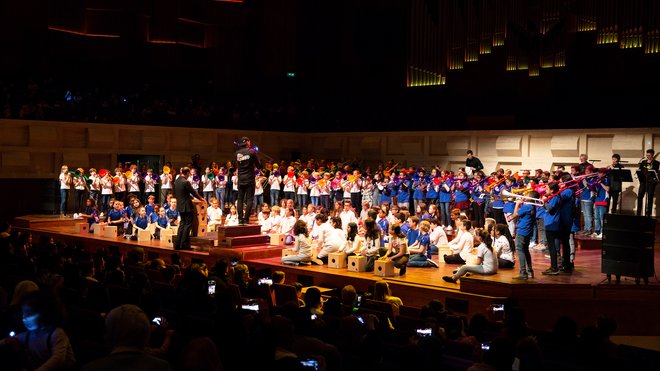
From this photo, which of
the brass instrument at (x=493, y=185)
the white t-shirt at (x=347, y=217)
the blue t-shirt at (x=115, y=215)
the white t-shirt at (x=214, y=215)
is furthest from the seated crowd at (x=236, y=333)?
the white t-shirt at (x=214, y=215)

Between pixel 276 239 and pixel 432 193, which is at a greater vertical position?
pixel 432 193

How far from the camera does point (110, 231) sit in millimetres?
15750

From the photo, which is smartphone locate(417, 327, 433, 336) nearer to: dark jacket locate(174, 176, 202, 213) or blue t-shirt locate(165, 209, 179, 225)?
dark jacket locate(174, 176, 202, 213)

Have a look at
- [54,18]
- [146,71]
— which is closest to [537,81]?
[146,71]

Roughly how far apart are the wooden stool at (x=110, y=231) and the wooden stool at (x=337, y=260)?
6.10 m

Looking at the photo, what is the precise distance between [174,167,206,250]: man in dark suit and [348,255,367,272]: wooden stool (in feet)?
10.5

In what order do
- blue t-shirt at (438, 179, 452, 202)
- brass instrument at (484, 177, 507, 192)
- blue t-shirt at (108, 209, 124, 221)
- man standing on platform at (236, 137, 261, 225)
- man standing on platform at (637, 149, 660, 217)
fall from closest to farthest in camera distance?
man standing on platform at (236, 137, 261, 225)
man standing on platform at (637, 149, 660, 217)
brass instrument at (484, 177, 507, 192)
blue t-shirt at (108, 209, 124, 221)
blue t-shirt at (438, 179, 452, 202)

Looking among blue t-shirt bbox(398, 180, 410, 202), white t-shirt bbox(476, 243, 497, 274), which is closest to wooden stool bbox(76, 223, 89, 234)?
blue t-shirt bbox(398, 180, 410, 202)

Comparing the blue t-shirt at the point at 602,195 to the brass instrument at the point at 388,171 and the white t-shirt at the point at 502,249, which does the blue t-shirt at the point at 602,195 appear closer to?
the white t-shirt at the point at 502,249

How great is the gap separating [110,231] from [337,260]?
21.2ft

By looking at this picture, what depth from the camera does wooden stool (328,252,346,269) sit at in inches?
477

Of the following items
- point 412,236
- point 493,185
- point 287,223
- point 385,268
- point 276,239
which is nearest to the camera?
point 385,268

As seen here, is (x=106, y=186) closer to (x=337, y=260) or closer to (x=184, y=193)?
(x=184, y=193)

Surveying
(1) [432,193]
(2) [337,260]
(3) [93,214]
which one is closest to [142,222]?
(3) [93,214]
